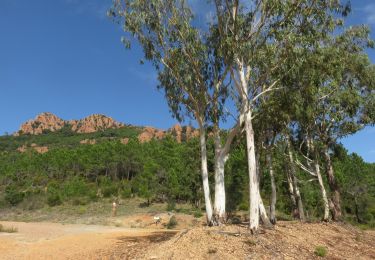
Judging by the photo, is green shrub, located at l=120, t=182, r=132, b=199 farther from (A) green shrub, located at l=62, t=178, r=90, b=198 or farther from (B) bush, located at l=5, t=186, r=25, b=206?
(B) bush, located at l=5, t=186, r=25, b=206

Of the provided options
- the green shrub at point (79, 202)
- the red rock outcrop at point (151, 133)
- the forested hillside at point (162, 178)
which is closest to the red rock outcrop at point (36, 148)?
the red rock outcrop at point (151, 133)

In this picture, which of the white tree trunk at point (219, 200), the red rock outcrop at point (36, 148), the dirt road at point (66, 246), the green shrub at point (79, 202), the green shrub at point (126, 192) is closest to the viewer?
the dirt road at point (66, 246)

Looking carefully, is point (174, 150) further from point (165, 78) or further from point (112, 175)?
point (165, 78)

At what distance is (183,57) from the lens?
18781 mm

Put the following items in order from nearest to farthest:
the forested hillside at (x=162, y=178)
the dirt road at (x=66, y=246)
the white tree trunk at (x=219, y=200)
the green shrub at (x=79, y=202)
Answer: the dirt road at (x=66, y=246) < the white tree trunk at (x=219, y=200) < the forested hillside at (x=162, y=178) < the green shrub at (x=79, y=202)

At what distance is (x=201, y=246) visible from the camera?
13.8 m

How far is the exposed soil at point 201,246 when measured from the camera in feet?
44.6

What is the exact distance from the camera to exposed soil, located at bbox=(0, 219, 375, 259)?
13.6 metres

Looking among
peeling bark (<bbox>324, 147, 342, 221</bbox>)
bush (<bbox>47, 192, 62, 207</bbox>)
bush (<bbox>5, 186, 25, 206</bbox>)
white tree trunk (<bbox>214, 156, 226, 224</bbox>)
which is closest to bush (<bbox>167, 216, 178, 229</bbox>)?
peeling bark (<bbox>324, 147, 342, 221</bbox>)

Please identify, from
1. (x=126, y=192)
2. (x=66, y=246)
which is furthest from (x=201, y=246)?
(x=126, y=192)

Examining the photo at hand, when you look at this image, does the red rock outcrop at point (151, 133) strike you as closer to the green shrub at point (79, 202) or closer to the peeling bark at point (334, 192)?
the green shrub at point (79, 202)

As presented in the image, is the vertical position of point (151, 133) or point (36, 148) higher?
point (151, 133)

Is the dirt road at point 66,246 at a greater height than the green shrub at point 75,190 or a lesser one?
lesser

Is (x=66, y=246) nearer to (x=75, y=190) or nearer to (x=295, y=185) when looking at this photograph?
(x=295, y=185)
